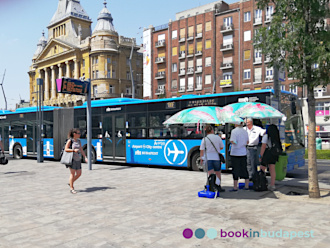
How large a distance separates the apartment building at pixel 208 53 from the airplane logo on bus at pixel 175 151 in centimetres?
3489

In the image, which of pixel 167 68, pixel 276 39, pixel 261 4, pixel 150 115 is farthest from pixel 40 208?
pixel 167 68

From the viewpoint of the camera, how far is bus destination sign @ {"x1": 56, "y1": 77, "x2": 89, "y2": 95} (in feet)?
42.8

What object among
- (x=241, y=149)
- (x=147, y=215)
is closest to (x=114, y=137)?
(x=241, y=149)

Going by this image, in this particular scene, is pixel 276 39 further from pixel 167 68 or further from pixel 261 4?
pixel 167 68

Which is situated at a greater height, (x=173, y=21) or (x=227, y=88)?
(x=173, y=21)

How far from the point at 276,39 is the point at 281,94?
405 cm

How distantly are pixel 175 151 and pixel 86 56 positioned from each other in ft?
198

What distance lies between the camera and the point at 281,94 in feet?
36.5

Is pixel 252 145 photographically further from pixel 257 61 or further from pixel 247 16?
pixel 247 16

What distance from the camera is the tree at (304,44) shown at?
705 cm

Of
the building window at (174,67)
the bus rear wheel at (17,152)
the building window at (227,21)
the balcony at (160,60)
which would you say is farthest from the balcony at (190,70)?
the bus rear wheel at (17,152)

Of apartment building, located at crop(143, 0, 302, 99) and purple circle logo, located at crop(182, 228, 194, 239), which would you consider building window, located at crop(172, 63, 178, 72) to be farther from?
purple circle logo, located at crop(182, 228, 194, 239)

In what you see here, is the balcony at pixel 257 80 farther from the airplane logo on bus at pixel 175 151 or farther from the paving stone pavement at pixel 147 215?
the paving stone pavement at pixel 147 215

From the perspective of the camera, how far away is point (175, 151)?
13.2 m
